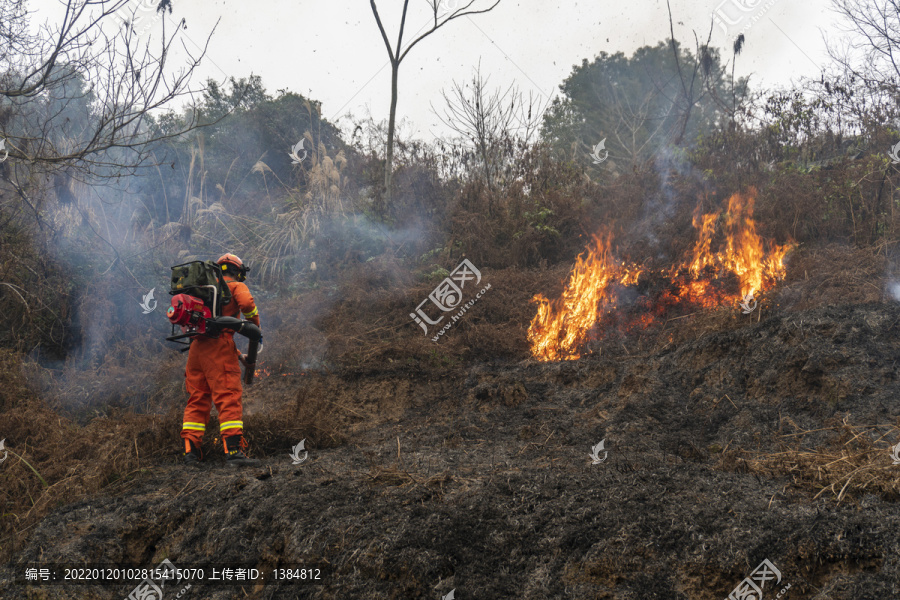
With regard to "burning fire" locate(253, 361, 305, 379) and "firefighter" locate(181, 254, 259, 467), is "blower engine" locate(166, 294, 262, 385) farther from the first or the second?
"burning fire" locate(253, 361, 305, 379)

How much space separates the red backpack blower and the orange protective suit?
12 cm

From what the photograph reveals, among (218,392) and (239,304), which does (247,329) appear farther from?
(218,392)

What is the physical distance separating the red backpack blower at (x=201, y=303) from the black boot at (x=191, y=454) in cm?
89

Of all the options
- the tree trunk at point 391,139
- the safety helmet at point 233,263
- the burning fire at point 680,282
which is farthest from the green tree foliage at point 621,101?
the safety helmet at point 233,263

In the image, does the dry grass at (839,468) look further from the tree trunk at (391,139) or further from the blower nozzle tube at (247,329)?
the tree trunk at (391,139)

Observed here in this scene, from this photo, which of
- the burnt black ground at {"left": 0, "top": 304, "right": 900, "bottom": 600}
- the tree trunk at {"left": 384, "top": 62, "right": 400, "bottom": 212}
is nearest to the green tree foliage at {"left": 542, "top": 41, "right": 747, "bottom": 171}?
the tree trunk at {"left": 384, "top": 62, "right": 400, "bottom": 212}

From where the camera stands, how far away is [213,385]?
4.84 m

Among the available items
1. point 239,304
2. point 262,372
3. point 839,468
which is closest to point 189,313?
point 239,304

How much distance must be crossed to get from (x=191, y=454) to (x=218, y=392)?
65 centimetres

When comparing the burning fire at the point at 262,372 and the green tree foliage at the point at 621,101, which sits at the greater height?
the green tree foliage at the point at 621,101

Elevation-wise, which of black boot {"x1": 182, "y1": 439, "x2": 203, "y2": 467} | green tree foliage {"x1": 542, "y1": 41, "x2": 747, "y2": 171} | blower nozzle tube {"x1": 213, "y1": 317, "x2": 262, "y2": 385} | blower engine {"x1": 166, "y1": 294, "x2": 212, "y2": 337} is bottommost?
black boot {"x1": 182, "y1": 439, "x2": 203, "y2": 467}

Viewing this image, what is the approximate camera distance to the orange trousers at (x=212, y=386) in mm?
4809

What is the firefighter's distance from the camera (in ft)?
15.8

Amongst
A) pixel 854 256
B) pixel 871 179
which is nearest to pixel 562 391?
pixel 854 256
